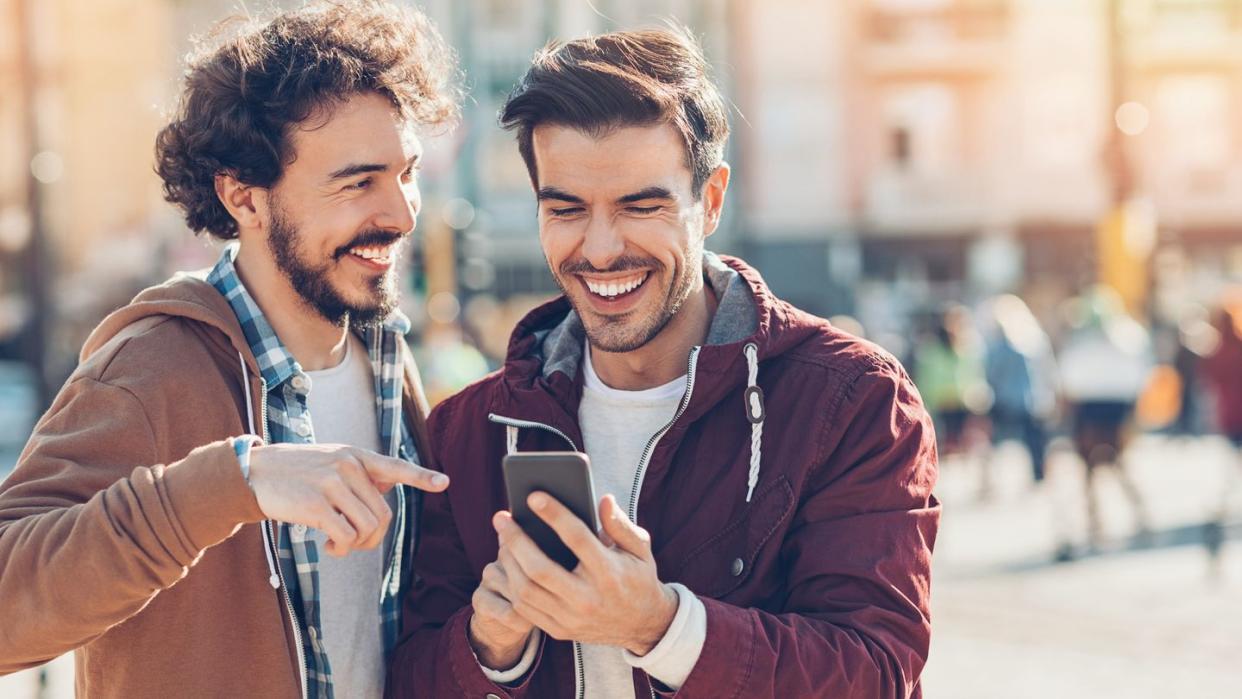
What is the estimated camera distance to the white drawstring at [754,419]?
2564mm

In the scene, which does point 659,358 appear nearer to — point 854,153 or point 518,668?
point 518,668

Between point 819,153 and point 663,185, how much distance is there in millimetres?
28395

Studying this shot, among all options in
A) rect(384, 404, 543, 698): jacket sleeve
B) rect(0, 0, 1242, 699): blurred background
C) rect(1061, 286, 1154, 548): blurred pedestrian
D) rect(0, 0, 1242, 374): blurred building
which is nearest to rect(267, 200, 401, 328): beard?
rect(384, 404, 543, 698): jacket sleeve

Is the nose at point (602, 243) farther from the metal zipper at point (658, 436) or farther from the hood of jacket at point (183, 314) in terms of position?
the hood of jacket at point (183, 314)

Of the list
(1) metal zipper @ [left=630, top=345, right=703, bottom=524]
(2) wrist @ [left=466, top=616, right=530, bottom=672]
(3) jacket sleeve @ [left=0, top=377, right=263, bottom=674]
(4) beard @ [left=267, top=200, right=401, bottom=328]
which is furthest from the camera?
(4) beard @ [left=267, top=200, right=401, bottom=328]

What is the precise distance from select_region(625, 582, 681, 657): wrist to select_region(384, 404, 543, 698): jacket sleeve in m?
0.35

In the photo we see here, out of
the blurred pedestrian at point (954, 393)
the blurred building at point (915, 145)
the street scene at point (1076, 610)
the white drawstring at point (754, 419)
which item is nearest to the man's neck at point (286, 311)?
the white drawstring at point (754, 419)

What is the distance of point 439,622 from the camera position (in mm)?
2752

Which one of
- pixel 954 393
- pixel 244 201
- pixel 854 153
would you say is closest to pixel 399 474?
pixel 244 201

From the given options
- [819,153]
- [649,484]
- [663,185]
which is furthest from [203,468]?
[819,153]

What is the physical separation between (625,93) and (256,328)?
89cm

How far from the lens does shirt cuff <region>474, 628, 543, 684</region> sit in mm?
2494

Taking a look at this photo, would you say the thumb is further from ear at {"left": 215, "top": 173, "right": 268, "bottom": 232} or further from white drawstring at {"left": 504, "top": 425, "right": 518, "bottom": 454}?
ear at {"left": 215, "top": 173, "right": 268, "bottom": 232}

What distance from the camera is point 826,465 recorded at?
2549mm
